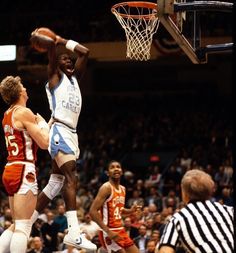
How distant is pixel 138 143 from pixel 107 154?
→ 1.14 m

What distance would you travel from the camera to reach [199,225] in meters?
5.23

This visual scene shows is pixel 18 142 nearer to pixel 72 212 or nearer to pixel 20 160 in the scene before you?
pixel 20 160

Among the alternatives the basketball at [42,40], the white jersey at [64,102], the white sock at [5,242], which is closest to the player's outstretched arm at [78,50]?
the basketball at [42,40]

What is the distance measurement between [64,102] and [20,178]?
3.41ft

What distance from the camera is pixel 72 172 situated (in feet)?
24.3

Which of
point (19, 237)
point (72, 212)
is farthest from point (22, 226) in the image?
point (72, 212)

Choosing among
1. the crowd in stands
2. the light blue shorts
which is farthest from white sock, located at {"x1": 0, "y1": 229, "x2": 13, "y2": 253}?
the crowd in stands

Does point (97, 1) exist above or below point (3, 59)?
above

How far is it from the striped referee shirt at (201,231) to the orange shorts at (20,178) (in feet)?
7.25

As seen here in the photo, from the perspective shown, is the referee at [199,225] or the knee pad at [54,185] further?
the knee pad at [54,185]

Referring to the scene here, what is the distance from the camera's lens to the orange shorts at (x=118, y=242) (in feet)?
31.2

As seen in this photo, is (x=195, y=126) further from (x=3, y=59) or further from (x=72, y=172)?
(x=72, y=172)

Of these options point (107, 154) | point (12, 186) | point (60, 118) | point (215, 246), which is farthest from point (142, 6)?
point (107, 154)

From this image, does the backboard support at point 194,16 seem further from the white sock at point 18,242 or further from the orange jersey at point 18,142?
the white sock at point 18,242
